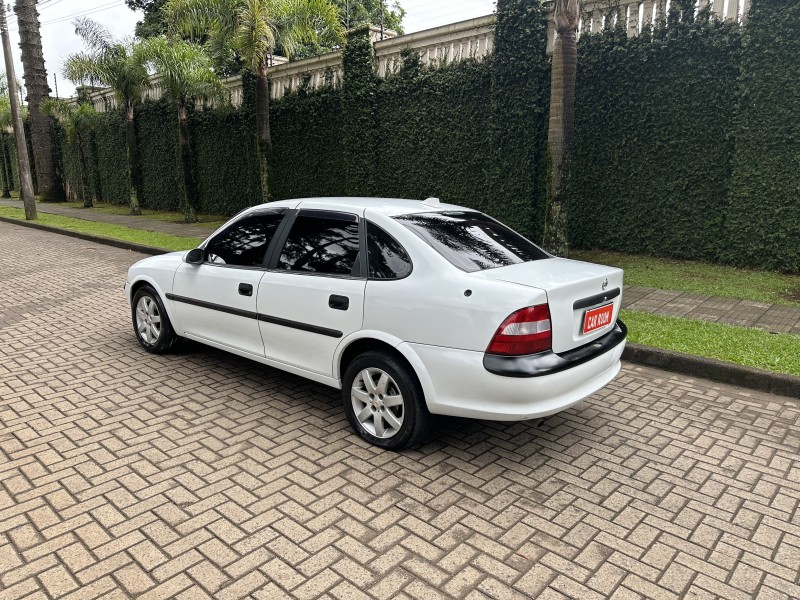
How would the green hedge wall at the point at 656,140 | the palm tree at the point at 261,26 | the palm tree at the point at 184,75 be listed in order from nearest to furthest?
the green hedge wall at the point at 656,140 < the palm tree at the point at 261,26 < the palm tree at the point at 184,75

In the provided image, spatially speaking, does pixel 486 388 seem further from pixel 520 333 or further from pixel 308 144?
pixel 308 144

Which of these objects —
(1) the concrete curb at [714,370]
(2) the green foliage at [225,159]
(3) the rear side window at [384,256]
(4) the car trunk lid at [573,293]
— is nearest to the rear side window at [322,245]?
(3) the rear side window at [384,256]

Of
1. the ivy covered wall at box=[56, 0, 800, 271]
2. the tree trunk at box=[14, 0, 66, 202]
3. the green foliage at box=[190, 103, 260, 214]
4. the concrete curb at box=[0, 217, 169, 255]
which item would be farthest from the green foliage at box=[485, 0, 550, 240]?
the tree trunk at box=[14, 0, 66, 202]

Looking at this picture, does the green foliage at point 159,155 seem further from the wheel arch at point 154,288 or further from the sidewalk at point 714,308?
the sidewalk at point 714,308

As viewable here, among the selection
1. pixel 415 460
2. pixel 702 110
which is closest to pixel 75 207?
pixel 702 110

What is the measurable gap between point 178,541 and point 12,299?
694cm

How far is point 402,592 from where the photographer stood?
2.51 meters

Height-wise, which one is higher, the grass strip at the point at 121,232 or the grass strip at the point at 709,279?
the grass strip at the point at 121,232

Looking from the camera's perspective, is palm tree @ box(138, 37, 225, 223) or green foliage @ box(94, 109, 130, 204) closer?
palm tree @ box(138, 37, 225, 223)

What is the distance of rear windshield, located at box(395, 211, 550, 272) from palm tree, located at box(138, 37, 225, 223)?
48.9ft

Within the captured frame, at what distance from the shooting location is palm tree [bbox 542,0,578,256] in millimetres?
7961

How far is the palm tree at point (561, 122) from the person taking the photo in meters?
7.96

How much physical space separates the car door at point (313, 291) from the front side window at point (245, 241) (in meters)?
0.22

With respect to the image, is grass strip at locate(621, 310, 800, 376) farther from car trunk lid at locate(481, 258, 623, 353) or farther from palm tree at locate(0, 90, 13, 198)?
palm tree at locate(0, 90, 13, 198)
